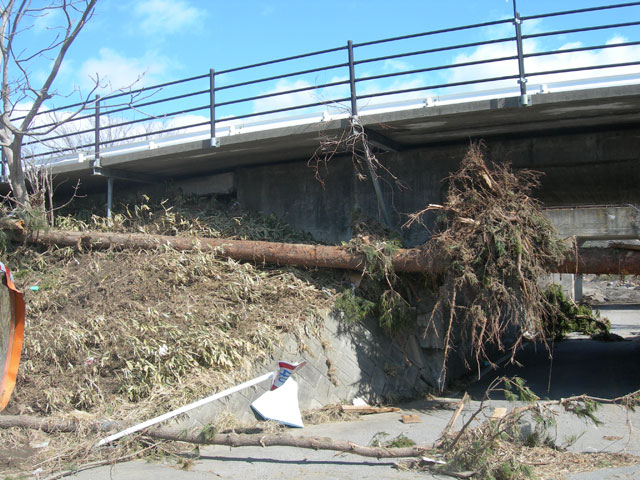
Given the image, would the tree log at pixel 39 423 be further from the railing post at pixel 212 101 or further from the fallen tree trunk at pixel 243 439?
the railing post at pixel 212 101

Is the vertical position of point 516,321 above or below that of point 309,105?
below

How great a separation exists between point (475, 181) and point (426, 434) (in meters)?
3.71

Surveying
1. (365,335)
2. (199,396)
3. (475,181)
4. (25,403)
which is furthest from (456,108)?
(25,403)

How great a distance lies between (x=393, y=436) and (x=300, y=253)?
3461 millimetres

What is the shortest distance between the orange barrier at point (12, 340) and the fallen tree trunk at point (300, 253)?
312cm

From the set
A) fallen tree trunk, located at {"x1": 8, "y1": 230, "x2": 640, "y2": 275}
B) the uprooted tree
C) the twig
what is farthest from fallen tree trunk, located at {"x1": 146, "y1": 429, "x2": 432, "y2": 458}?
fallen tree trunk, located at {"x1": 8, "y1": 230, "x2": 640, "y2": 275}

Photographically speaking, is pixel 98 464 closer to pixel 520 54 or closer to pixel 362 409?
pixel 362 409

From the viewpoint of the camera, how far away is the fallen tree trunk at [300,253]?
8.12 m

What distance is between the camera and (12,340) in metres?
6.60

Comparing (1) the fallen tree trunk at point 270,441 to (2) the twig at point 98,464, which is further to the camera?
(1) the fallen tree trunk at point 270,441

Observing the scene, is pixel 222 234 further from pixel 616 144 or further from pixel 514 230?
pixel 616 144

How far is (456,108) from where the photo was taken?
8586 millimetres

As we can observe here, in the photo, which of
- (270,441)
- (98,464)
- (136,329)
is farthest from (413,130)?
(98,464)

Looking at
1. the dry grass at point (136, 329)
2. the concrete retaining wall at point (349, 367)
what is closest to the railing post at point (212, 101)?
the dry grass at point (136, 329)
